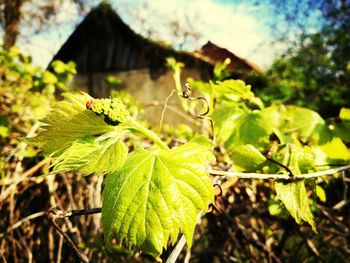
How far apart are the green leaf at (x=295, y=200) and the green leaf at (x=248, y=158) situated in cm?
12

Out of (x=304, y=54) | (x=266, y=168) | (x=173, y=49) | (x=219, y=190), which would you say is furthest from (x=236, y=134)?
(x=304, y=54)

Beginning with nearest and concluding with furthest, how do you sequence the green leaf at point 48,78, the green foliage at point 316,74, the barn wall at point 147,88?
the green leaf at point 48,78, the green foliage at point 316,74, the barn wall at point 147,88

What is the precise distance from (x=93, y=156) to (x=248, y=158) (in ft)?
1.56

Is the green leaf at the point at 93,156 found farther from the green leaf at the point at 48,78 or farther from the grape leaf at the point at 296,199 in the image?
the green leaf at the point at 48,78

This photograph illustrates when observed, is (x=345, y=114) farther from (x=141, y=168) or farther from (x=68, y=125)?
(x=68, y=125)

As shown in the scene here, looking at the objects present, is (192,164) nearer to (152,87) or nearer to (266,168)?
(266,168)

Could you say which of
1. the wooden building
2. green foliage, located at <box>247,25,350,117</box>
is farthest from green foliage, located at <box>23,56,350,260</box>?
the wooden building

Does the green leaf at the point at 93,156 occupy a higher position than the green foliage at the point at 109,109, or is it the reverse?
the green foliage at the point at 109,109

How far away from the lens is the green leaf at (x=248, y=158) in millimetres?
993

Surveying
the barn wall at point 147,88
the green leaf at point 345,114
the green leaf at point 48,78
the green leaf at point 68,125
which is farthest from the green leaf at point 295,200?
the barn wall at point 147,88

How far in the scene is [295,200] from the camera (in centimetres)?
87

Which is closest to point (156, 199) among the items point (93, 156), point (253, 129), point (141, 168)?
point (141, 168)

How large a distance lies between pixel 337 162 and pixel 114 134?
0.82 metres

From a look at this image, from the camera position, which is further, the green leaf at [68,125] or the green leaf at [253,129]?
the green leaf at [253,129]
